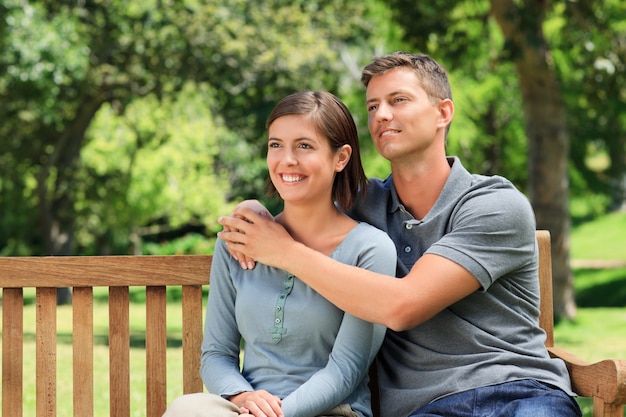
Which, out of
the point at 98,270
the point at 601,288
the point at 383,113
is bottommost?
the point at 601,288

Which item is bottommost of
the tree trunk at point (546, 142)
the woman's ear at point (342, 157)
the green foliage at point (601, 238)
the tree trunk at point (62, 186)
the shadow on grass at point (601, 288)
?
the green foliage at point (601, 238)

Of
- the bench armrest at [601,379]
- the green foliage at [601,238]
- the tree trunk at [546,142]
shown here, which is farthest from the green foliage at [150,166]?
the bench armrest at [601,379]

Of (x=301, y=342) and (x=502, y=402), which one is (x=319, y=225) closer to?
(x=301, y=342)

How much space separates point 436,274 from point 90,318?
4.53 feet

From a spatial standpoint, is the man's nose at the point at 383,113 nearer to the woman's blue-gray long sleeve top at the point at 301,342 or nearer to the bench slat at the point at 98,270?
the woman's blue-gray long sleeve top at the point at 301,342

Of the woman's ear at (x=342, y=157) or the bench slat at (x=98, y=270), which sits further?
the bench slat at (x=98, y=270)

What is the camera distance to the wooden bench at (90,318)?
343 cm

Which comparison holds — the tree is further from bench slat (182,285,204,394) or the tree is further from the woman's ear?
the woman's ear

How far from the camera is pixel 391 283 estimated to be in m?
2.88

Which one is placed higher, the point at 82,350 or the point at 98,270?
the point at 98,270

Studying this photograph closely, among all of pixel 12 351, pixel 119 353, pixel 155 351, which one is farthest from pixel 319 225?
pixel 12 351

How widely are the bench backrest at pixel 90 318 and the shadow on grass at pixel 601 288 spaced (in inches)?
742

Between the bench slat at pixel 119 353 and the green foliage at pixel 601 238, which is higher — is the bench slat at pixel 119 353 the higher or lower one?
the higher one

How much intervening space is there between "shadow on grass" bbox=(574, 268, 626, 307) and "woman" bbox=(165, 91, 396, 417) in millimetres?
19016
